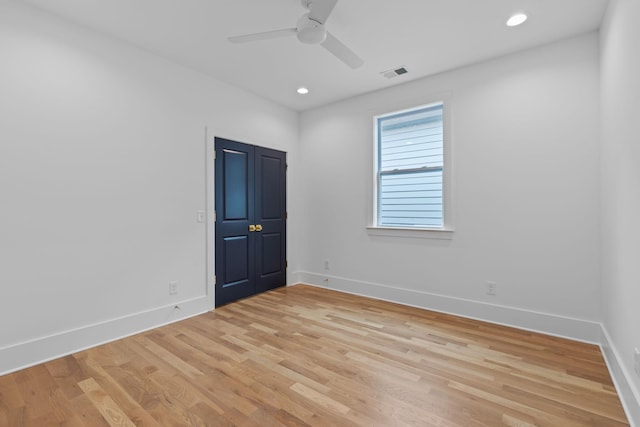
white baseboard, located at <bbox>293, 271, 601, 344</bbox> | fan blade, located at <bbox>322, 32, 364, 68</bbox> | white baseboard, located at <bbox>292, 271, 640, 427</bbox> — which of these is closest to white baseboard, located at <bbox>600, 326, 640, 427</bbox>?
white baseboard, located at <bbox>292, 271, 640, 427</bbox>

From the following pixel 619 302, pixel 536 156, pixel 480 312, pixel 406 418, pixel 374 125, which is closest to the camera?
pixel 406 418

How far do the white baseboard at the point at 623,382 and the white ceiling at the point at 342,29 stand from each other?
2.60 m

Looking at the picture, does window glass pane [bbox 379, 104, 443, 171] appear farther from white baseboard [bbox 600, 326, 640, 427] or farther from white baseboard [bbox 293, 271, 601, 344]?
white baseboard [bbox 600, 326, 640, 427]

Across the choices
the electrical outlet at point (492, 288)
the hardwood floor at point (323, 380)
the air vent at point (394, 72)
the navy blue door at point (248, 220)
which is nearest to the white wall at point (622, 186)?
the hardwood floor at point (323, 380)

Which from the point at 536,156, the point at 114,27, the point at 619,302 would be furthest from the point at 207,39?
the point at 619,302

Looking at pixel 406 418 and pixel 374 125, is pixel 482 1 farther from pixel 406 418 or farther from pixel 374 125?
pixel 406 418

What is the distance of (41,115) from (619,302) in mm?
4469

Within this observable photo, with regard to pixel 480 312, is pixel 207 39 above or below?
above

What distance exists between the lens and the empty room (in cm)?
188

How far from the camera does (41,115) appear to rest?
2359 millimetres

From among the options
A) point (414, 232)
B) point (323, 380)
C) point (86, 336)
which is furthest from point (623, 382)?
point (86, 336)

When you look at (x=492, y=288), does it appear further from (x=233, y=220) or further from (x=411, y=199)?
(x=233, y=220)

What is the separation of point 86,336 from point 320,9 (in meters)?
3.22

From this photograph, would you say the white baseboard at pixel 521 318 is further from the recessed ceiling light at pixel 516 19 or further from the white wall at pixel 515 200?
the recessed ceiling light at pixel 516 19
